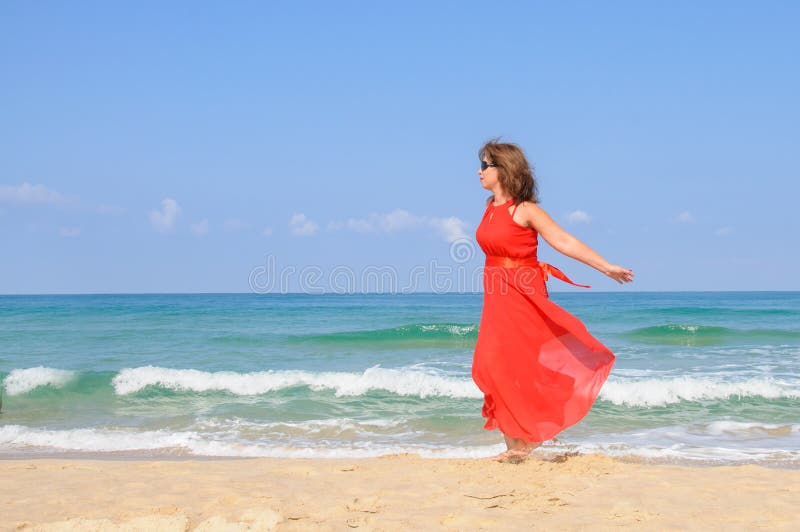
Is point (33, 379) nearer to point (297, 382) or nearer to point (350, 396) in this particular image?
point (297, 382)

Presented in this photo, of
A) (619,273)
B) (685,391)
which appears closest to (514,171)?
(619,273)

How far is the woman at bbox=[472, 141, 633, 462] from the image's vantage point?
171 inches

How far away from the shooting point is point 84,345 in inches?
712

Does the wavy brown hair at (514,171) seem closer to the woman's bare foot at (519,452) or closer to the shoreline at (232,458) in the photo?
the woman's bare foot at (519,452)

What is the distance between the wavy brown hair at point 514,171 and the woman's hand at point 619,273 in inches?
27.2

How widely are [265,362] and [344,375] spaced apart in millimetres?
3574

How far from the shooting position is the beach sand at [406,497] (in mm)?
3582

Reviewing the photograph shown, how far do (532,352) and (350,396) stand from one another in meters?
6.49

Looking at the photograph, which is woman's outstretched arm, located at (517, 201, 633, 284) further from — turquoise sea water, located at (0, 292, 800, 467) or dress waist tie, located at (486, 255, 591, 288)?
turquoise sea water, located at (0, 292, 800, 467)

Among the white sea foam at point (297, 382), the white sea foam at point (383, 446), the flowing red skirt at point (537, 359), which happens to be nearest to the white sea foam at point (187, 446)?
the white sea foam at point (383, 446)

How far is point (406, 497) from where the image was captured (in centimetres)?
410

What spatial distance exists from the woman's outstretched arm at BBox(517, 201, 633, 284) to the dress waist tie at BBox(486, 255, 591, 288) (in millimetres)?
223

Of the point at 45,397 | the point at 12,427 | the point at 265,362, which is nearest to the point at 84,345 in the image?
the point at 265,362

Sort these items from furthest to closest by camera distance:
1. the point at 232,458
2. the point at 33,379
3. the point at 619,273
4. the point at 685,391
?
the point at 33,379
the point at 685,391
the point at 232,458
the point at 619,273
